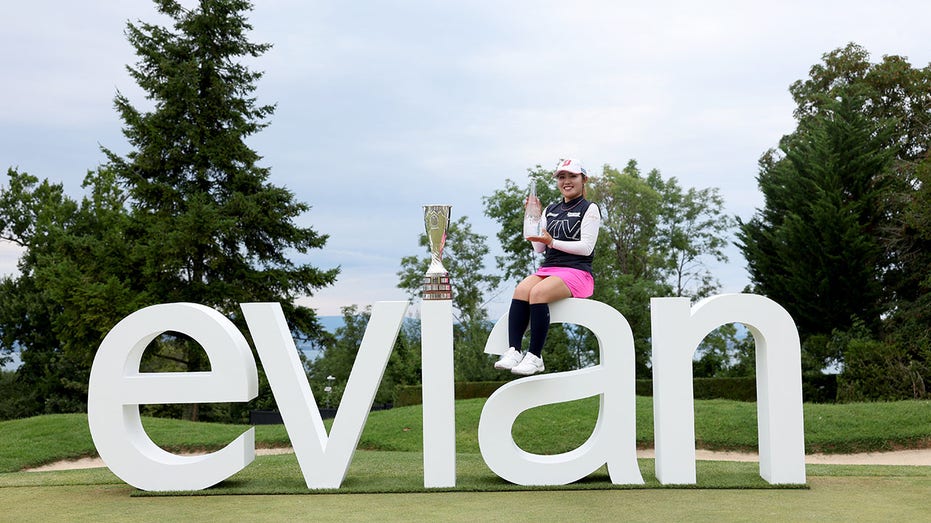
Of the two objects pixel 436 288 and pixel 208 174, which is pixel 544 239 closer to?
pixel 436 288

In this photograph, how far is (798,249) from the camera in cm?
2575

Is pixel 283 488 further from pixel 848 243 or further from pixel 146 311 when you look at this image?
pixel 848 243

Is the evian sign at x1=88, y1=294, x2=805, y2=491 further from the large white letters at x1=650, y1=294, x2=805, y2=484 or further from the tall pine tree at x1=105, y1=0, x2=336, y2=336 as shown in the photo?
the tall pine tree at x1=105, y1=0, x2=336, y2=336

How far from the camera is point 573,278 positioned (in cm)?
830

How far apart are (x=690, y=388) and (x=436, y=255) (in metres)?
2.89

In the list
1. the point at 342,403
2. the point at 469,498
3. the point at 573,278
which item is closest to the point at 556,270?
the point at 573,278

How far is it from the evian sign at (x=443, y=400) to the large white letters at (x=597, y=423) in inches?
0.4

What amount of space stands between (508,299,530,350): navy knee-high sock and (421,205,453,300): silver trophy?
26.6 inches

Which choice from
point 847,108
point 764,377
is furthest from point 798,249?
point 764,377

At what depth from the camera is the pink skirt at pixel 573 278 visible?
8.27 m

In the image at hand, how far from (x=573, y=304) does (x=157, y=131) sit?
22.4 meters

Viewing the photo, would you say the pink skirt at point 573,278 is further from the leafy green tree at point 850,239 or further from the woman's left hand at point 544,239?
the leafy green tree at point 850,239

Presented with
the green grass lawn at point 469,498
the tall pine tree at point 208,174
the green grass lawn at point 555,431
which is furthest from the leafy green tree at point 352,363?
the green grass lawn at point 469,498

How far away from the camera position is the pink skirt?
8.27 m
